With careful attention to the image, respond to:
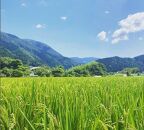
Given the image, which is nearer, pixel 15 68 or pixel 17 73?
pixel 17 73

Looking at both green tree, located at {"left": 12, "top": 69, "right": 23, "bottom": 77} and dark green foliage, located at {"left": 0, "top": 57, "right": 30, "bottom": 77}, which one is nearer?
green tree, located at {"left": 12, "top": 69, "right": 23, "bottom": 77}

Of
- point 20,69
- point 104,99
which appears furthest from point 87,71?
point 104,99

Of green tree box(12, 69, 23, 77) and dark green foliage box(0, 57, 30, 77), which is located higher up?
dark green foliage box(0, 57, 30, 77)

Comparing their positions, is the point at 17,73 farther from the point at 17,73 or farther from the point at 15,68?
the point at 15,68

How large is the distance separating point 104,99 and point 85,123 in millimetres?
1646

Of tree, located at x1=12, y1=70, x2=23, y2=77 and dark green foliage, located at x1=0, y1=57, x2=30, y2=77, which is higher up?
dark green foliage, located at x1=0, y1=57, x2=30, y2=77

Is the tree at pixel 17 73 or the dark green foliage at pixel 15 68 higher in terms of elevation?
the dark green foliage at pixel 15 68

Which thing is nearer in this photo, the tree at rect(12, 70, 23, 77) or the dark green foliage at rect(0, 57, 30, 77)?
the tree at rect(12, 70, 23, 77)

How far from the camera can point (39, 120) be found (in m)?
2.45

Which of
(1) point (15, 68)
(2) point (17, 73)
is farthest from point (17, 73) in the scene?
(1) point (15, 68)

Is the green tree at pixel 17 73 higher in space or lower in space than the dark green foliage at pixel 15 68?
lower

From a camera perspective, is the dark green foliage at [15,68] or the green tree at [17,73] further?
the dark green foliage at [15,68]

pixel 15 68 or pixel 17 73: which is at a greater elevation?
pixel 15 68

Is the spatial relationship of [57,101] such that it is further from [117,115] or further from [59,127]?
[59,127]
